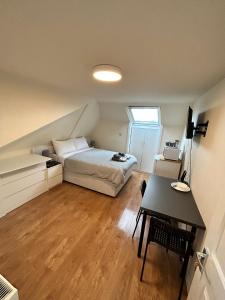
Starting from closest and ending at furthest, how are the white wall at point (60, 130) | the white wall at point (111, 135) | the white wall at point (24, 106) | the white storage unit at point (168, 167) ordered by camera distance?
the white wall at point (24, 106)
the white wall at point (60, 130)
the white storage unit at point (168, 167)
the white wall at point (111, 135)

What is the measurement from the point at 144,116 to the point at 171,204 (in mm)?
3463

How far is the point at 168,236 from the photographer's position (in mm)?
1481

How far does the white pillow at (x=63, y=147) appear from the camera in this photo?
3.59 m

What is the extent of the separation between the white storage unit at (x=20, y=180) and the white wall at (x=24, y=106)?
47cm

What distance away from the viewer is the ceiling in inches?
28.6

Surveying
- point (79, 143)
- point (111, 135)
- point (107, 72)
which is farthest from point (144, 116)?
point (107, 72)

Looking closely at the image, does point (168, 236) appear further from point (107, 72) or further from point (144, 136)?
point (144, 136)

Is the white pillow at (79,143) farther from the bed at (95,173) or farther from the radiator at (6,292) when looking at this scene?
the radiator at (6,292)

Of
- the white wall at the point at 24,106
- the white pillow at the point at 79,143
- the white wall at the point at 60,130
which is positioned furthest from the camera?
the white pillow at the point at 79,143

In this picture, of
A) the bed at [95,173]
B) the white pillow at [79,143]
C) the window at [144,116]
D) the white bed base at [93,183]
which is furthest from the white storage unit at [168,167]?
the white pillow at [79,143]

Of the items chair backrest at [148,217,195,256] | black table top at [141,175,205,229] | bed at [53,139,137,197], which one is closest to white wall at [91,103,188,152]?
bed at [53,139,137,197]

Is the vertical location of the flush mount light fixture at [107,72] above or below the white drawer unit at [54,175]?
above

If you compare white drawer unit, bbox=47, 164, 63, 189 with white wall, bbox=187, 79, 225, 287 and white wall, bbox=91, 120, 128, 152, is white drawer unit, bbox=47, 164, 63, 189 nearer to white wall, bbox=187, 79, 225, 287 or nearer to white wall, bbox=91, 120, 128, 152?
white wall, bbox=91, 120, 128, 152

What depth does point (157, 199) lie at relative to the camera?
69.4 inches
